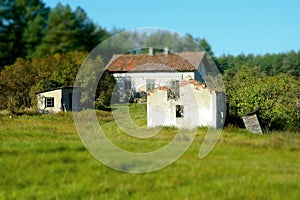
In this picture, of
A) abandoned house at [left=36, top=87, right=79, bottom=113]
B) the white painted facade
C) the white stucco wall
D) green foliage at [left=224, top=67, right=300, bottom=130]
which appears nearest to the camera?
the white painted facade

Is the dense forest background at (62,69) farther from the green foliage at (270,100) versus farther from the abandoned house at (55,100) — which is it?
the abandoned house at (55,100)

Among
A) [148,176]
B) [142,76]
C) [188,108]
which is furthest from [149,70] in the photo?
[148,176]

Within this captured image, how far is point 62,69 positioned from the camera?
1235 inches

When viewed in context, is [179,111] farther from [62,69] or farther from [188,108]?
[62,69]

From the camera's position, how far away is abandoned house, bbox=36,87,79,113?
2805 cm

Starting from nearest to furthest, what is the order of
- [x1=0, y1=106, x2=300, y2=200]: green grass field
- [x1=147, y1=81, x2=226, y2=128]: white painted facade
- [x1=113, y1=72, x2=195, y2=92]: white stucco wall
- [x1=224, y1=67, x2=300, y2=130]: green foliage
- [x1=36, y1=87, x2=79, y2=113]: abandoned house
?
[x1=0, y1=106, x2=300, y2=200]: green grass field → [x1=147, y1=81, x2=226, y2=128]: white painted facade → [x1=224, y1=67, x2=300, y2=130]: green foliage → [x1=36, y1=87, x2=79, y2=113]: abandoned house → [x1=113, y1=72, x2=195, y2=92]: white stucco wall

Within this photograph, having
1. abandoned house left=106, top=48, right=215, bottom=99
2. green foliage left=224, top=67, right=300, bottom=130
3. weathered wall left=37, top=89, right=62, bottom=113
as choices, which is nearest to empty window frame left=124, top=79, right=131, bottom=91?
abandoned house left=106, top=48, right=215, bottom=99

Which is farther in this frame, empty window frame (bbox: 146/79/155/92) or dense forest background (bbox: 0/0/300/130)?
empty window frame (bbox: 146/79/155/92)

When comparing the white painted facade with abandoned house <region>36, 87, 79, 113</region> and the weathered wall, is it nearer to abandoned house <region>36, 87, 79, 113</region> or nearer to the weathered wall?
abandoned house <region>36, 87, 79, 113</region>

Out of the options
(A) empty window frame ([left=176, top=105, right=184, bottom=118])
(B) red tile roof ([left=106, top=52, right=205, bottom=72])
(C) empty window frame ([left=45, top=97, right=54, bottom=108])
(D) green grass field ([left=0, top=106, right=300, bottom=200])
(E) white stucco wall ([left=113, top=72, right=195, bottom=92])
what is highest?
(B) red tile roof ([left=106, top=52, right=205, bottom=72])

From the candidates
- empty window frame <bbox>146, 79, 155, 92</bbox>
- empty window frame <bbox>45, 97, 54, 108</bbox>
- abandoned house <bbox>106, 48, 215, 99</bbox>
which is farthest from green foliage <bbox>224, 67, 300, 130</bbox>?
→ empty window frame <bbox>146, 79, 155, 92</bbox>

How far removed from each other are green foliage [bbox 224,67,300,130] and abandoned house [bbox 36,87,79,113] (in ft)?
→ 37.5

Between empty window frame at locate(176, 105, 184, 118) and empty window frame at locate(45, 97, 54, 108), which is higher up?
empty window frame at locate(45, 97, 54, 108)

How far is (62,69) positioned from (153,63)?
7.36m
